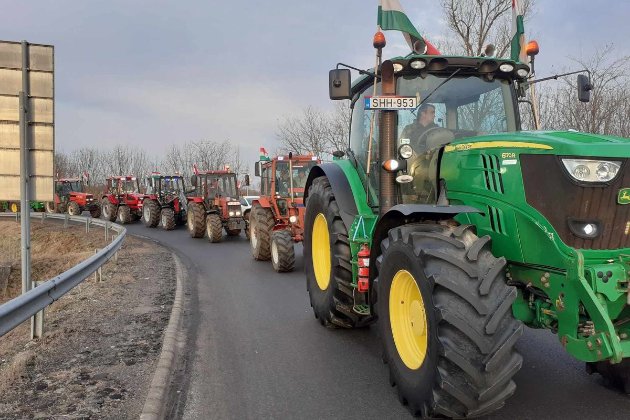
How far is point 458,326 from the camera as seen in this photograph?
3.08m

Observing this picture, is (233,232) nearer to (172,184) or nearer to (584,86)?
(172,184)

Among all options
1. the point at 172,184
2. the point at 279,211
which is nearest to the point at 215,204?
the point at 279,211

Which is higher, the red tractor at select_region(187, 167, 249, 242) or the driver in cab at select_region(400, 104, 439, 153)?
the driver in cab at select_region(400, 104, 439, 153)

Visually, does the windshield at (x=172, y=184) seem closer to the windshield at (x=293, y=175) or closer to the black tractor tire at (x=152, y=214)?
the black tractor tire at (x=152, y=214)

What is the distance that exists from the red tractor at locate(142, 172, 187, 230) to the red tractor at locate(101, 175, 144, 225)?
212 cm

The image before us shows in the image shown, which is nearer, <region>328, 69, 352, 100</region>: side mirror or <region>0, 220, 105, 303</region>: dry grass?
<region>328, 69, 352, 100</region>: side mirror

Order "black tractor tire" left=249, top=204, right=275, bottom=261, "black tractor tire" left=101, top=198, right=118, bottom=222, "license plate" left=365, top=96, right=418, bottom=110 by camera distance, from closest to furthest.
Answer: "license plate" left=365, top=96, right=418, bottom=110, "black tractor tire" left=249, top=204, right=275, bottom=261, "black tractor tire" left=101, top=198, right=118, bottom=222

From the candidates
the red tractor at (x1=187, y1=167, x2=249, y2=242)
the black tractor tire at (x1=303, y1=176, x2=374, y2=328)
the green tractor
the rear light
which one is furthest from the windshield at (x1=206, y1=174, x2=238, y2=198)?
the rear light

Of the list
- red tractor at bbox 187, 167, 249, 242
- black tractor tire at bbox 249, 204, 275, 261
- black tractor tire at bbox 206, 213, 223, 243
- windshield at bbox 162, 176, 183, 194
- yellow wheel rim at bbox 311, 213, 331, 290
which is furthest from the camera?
windshield at bbox 162, 176, 183, 194

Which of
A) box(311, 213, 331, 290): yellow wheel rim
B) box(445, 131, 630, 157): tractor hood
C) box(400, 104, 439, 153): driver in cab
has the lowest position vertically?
box(311, 213, 331, 290): yellow wheel rim

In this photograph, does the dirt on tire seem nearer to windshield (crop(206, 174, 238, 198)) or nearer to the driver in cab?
the driver in cab

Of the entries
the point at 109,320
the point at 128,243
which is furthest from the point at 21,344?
the point at 128,243

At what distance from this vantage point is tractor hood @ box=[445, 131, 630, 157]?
324 cm

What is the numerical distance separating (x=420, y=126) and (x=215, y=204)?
13.5m
